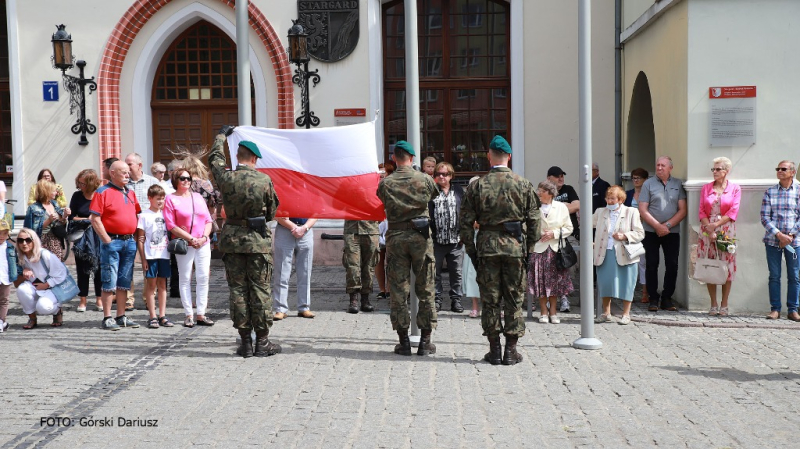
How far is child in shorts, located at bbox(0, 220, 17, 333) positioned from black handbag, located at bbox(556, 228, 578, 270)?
18.4ft

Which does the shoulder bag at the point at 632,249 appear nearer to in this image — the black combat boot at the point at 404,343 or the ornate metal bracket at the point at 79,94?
the black combat boot at the point at 404,343

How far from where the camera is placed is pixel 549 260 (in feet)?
32.2

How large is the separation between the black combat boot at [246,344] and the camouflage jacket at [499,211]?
2.04 metres

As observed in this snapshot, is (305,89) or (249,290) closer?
(249,290)

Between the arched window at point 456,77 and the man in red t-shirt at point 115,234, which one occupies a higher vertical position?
the arched window at point 456,77

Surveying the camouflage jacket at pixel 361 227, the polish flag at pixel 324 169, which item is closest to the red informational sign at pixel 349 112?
the camouflage jacket at pixel 361 227

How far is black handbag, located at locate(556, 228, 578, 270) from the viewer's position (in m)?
9.72

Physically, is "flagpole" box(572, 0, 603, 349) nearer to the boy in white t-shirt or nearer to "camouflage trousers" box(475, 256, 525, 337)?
"camouflage trousers" box(475, 256, 525, 337)

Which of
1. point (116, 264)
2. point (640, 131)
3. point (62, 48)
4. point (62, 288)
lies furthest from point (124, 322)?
point (640, 131)

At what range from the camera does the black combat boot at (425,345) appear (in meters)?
7.96

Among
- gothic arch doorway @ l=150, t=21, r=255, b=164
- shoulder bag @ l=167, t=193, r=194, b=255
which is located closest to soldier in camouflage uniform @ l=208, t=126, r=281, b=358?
shoulder bag @ l=167, t=193, r=194, b=255

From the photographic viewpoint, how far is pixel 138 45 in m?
15.7

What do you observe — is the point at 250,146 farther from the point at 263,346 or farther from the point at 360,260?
the point at 360,260

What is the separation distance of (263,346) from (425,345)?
1398 millimetres
